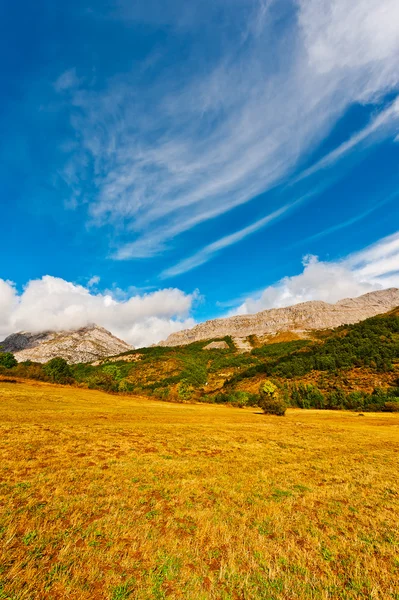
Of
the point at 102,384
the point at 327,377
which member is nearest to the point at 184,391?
the point at 102,384

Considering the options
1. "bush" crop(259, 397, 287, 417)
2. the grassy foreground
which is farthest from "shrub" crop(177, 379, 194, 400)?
the grassy foreground

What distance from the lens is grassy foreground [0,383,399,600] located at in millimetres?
6793

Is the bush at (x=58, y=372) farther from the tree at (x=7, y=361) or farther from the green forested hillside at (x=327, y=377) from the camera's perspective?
the tree at (x=7, y=361)

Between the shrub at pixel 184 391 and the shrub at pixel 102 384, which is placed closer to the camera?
the shrub at pixel 102 384

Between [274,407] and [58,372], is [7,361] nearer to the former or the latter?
[58,372]

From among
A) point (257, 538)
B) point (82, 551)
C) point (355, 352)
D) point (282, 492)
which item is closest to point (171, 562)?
point (82, 551)

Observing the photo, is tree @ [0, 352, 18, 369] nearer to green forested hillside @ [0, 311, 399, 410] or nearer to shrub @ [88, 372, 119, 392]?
green forested hillside @ [0, 311, 399, 410]

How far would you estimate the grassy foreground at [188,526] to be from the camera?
22.3 ft

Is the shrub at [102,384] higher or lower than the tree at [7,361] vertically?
lower

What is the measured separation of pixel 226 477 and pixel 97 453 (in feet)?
30.0

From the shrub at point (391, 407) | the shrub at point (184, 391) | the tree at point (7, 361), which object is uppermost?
the tree at point (7, 361)

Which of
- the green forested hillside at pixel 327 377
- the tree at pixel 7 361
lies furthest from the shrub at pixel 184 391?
the tree at pixel 7 361

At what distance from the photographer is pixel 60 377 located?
95.3m

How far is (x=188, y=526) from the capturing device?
9.84 metres
